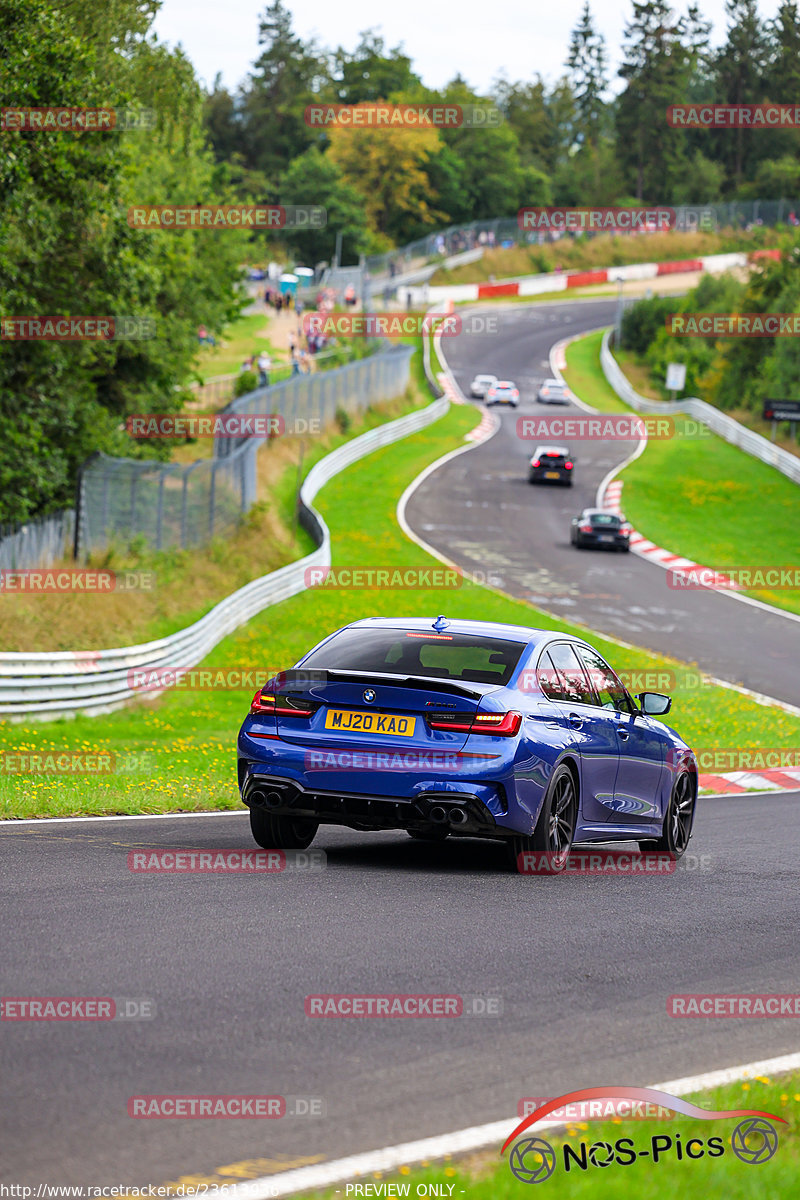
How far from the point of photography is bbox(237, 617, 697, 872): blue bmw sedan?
8.62 m

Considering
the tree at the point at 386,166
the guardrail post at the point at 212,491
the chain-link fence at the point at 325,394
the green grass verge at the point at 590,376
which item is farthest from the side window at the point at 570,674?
the tree at the point at 386,166

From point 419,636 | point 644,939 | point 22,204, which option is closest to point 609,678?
point 419,636

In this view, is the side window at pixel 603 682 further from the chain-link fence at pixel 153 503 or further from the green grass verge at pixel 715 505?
the green grass verge at pixel 715 505

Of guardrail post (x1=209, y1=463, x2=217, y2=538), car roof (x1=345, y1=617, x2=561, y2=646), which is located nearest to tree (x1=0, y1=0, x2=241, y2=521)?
guardrail post (x1=209, y1=463, x2=217, y2=538)


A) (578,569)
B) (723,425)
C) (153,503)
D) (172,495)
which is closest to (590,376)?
(723,425)

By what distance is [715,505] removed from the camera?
51.5 metres

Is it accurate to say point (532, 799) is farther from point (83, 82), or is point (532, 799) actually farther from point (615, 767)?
point (83, 82)

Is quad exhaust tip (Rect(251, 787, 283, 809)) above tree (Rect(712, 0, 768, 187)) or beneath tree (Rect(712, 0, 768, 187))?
beneath

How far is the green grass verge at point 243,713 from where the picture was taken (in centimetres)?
1288

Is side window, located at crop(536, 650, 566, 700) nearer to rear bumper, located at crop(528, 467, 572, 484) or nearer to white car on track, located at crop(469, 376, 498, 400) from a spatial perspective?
rear bumper, located at crop(528, 467, 572, 484)

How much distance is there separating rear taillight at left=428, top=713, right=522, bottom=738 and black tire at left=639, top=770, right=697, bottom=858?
287 cm

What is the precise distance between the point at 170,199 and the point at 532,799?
43.3 metres

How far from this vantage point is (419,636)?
376 inches

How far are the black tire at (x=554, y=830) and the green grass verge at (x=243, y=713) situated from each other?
3.89 m
